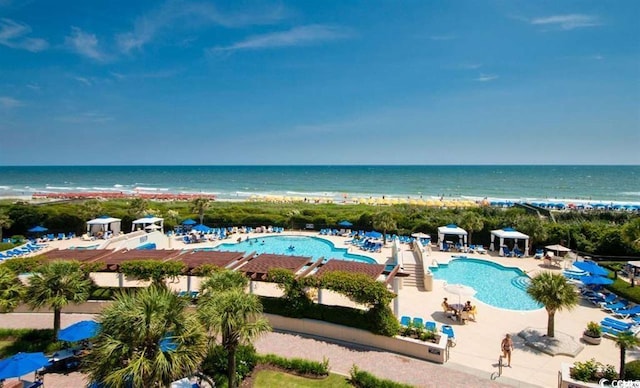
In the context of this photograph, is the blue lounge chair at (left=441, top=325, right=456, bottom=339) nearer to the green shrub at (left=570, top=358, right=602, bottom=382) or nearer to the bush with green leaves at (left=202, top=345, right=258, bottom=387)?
the green shrub at (left=570, top=358, right=602, bottom=382)

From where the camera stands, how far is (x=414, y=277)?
19.8 m

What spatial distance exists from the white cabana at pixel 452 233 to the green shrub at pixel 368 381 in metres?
19.3

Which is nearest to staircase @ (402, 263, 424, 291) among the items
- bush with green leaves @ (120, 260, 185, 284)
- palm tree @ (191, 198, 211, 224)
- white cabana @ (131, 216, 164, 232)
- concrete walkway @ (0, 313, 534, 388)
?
concrete walkway @ (0, 313, 534, 388)

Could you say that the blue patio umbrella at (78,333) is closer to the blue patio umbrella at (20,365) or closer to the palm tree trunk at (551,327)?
the blue patio umbrella at (20,365)

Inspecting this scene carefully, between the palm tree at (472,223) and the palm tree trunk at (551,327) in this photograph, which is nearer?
the palm tree trunk at (551,327)

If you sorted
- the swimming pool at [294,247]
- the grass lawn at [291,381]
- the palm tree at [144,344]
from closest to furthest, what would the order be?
the palm tree at [144,344] < the grass lawn at [291,381] < the swimming pool at [294,247]

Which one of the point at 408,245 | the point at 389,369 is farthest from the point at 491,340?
the point at 408,245

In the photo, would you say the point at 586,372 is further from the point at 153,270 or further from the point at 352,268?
the point at 153,270

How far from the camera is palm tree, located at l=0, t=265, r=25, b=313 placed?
37.7 ft

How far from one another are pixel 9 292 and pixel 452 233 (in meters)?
26.2

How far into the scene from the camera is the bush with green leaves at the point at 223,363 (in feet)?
34.0

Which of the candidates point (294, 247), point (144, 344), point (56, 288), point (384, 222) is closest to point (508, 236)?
point (384, 222)

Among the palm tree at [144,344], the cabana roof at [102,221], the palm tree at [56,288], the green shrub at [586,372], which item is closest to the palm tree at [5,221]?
the cabana roof at [102,221]

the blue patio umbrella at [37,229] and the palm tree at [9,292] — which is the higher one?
the palm tree at [9,292]
